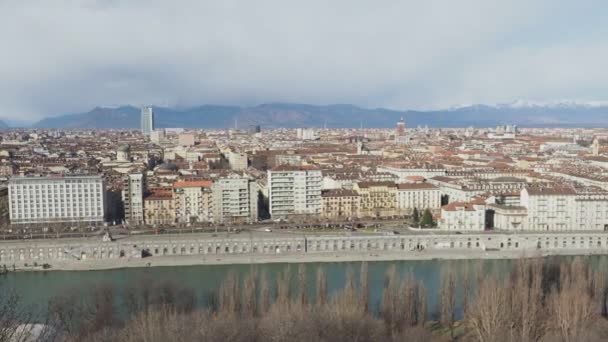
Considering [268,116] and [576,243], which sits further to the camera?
[268,116]

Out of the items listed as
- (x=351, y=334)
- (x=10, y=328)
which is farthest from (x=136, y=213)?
(x=10, y=328)

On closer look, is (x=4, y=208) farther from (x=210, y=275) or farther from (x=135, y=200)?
(x=210, y=275)

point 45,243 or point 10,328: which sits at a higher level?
point 10,328

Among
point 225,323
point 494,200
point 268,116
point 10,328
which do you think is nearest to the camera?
point 10,328

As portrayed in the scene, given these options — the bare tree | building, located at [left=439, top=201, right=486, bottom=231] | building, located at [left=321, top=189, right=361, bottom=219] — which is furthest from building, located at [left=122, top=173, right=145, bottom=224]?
the bare tree

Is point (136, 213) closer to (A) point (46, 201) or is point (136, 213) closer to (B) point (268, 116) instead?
(A) point (46, 201)

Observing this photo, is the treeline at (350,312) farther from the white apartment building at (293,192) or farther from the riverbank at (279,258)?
the white apartment building at (293,192)

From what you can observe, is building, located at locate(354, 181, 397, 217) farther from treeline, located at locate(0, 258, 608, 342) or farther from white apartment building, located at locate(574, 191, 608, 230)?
treeline, located at locate(0, 258, 608, 342)
